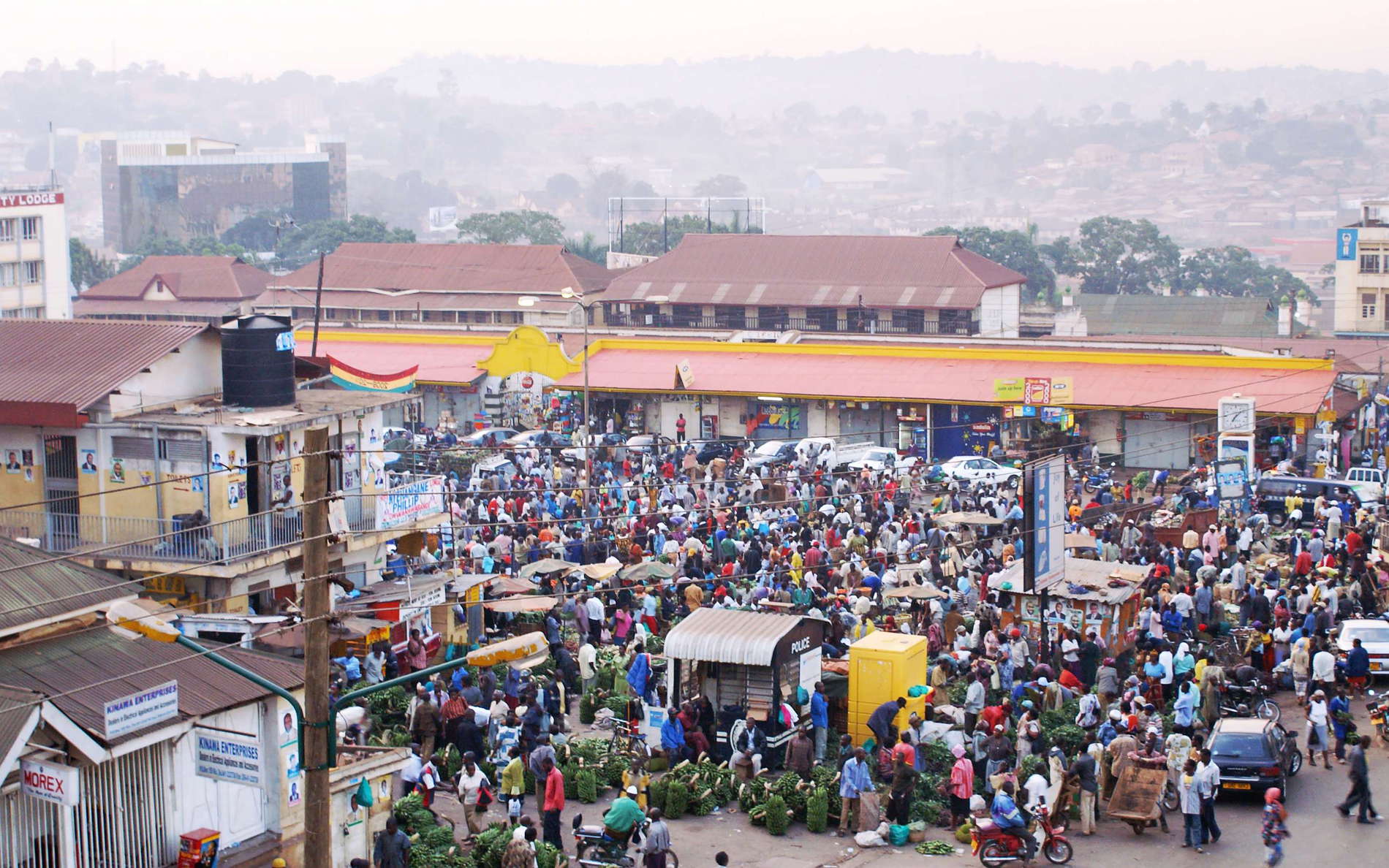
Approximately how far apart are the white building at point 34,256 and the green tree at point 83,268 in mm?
27797

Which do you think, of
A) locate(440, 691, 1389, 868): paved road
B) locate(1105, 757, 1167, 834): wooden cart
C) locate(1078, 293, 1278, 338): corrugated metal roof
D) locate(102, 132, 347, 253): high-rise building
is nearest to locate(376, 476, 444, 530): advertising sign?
locate(440, 691, 1389, 868): paved road

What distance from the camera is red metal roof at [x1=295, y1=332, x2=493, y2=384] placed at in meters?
46.9

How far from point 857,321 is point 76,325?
1351 inches

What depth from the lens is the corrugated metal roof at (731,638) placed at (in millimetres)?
18500

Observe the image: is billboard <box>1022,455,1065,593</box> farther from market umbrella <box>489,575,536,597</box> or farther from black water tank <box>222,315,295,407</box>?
black water tank <box>222,315,295,407</box>

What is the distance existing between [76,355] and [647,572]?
28.2 ft

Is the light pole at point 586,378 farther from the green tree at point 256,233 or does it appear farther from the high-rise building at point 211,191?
the high-rise building at point 211,191

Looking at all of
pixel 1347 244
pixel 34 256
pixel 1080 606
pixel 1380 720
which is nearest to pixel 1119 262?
pixel 1347 244

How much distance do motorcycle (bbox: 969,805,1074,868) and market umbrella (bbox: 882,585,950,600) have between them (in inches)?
291

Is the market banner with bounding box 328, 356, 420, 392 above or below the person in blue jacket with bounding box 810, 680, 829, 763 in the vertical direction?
above

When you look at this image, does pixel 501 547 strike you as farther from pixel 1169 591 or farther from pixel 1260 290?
pixel 1260 290

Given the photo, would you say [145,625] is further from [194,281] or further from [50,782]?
[194,281]

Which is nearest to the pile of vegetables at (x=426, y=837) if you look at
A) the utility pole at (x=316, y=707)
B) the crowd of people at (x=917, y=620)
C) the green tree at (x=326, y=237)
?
the crowd of people at (x=917, y=620)

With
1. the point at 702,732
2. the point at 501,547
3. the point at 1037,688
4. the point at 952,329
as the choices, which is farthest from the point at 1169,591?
the point at 952,329
